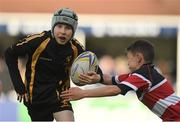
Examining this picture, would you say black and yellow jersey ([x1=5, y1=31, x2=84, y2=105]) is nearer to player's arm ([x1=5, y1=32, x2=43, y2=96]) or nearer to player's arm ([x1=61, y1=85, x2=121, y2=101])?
player's arm ([x1=5, y1=32, x2=43, y2=96])

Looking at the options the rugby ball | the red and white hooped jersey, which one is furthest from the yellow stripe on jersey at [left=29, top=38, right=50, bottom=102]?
the red and white hooped jersey

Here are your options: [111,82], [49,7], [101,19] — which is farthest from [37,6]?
[111,82]

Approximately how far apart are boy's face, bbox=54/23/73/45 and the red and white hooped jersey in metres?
0.73

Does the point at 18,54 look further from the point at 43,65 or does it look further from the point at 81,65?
A: the point at 81,65

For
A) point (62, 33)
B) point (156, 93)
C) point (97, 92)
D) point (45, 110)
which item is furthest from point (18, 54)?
point (156, 93)

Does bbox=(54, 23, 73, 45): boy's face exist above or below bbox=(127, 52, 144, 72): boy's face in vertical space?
above

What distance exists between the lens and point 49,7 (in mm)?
16156

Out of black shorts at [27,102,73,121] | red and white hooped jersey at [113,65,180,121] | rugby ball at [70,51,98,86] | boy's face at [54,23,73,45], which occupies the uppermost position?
boy's face at [54,23,73,45]

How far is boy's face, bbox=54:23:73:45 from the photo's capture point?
733 centimetres

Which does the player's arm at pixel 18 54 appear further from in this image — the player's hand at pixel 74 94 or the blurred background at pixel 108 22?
the blurred background at pixel 108 22

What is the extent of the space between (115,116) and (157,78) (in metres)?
6.40

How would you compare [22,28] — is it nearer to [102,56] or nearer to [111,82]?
[102,56]

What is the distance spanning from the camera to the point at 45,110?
297 inches

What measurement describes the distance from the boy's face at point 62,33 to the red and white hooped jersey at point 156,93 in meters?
0.73
